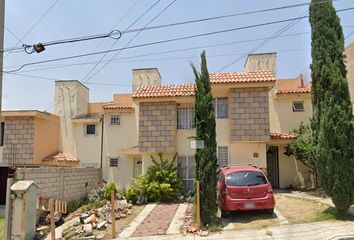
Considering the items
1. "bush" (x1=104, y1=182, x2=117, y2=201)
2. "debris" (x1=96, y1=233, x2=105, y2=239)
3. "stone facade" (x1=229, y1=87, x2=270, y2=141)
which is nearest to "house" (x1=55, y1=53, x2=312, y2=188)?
"stone facade" (x1=229, y1=87, x2=270, y2=141)

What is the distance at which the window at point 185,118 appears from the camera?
763 inches

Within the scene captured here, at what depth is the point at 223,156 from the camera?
736 inches

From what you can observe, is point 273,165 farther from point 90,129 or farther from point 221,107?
point 90,129

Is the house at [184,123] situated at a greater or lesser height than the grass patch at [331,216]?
greater

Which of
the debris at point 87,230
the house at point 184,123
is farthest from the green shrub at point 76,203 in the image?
the debris at point 87,230

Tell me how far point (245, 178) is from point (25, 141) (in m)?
16.6

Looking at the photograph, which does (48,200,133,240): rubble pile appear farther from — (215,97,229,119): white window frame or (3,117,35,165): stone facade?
(3,117,35,165): stone facade

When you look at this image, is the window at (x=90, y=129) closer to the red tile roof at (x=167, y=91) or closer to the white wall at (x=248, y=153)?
the red tile roof at (x=167, y=91)

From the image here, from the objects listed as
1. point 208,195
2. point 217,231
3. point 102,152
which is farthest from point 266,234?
point 102,152

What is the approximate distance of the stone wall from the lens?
1462 cm

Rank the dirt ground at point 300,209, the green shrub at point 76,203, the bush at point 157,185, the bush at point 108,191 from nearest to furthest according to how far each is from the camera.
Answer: the dirt ground at point 300,209 → the green shrub at point 76,203 → the bush at point 157,185 → the bush at point 108,191

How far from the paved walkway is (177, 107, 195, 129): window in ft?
15.1

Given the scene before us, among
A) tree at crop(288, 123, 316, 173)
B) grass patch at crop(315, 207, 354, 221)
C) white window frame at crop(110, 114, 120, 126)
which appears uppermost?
white window frame at crop(110, 114, 120, 126)

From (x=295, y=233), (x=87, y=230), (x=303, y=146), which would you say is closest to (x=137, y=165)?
(x=303, y=146)
